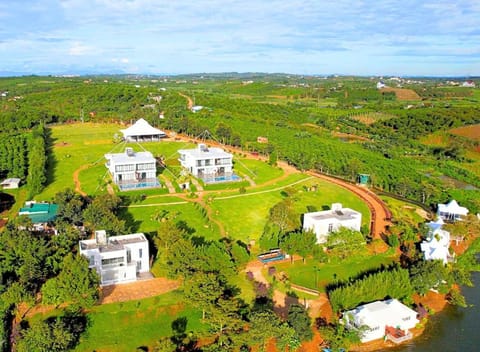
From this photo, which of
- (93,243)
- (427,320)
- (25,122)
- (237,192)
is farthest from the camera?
(25,122)

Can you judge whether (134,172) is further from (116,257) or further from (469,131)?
(469,131)

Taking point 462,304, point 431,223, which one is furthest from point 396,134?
point 462,304

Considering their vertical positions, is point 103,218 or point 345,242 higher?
point 103,218

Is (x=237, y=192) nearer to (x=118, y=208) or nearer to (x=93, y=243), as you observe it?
(x=118, y=208)

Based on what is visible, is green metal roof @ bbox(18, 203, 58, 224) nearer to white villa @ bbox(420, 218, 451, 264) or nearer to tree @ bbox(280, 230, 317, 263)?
tree @ bbox(280, 230, 317, 263)

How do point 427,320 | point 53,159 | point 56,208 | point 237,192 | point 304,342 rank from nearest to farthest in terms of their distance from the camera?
point 304,342 → point 427,320 → point 56,208 → point 237,192 → point 53,159

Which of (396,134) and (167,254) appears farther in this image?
(396,134)

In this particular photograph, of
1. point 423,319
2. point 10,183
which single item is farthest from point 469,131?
point 10,183

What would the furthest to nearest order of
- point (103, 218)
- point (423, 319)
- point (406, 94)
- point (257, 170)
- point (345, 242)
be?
point (406, 94) < point (257, 170) < point (345, 242) < point (103, 218) < point (423, 319)
